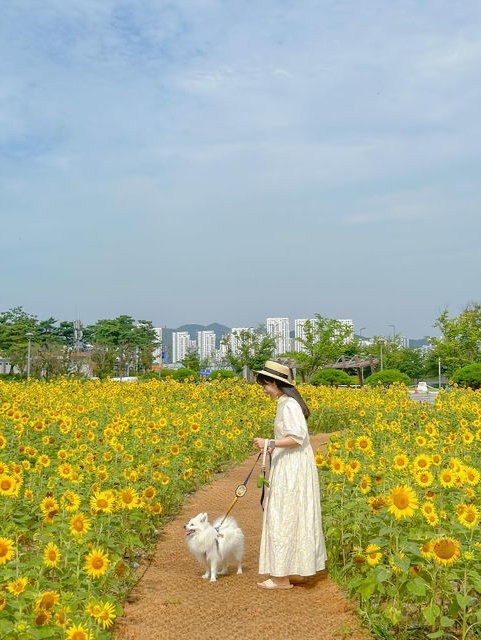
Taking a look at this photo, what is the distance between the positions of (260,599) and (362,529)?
0.79m

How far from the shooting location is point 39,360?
120 ft

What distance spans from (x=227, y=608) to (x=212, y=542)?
0.51m

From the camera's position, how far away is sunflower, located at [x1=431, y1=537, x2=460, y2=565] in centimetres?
338

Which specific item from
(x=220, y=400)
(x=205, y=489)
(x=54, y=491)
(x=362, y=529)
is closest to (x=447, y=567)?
(x=362, y=529)

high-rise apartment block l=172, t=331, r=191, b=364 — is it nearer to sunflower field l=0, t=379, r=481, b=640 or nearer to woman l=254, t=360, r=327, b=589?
sunflower field l=0, t=379, r=481, b=640

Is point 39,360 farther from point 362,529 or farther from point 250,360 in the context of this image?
point 362,529

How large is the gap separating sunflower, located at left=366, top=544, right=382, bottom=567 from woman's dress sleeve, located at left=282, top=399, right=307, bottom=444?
903 millimetres

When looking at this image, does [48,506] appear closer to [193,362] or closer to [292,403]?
[292,403]

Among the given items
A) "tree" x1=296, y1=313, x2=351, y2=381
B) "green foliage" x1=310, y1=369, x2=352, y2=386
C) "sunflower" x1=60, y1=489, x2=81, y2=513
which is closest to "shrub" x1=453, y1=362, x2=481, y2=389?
"green foliage" x1=310, y1=369, x2=352, y2=386

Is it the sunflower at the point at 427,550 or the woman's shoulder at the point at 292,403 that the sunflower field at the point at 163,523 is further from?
the woman's shoulder at the point at 292,403

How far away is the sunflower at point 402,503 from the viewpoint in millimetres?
3652

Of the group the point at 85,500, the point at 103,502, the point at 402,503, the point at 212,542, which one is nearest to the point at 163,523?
the point at 85,500

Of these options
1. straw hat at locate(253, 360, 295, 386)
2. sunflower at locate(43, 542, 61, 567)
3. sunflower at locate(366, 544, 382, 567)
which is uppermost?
straw hat at locate(253, 360, 295, 386)

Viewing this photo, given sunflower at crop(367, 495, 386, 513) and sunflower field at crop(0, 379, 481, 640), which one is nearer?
sunflower field at crop(0, 379, 481, 640)
